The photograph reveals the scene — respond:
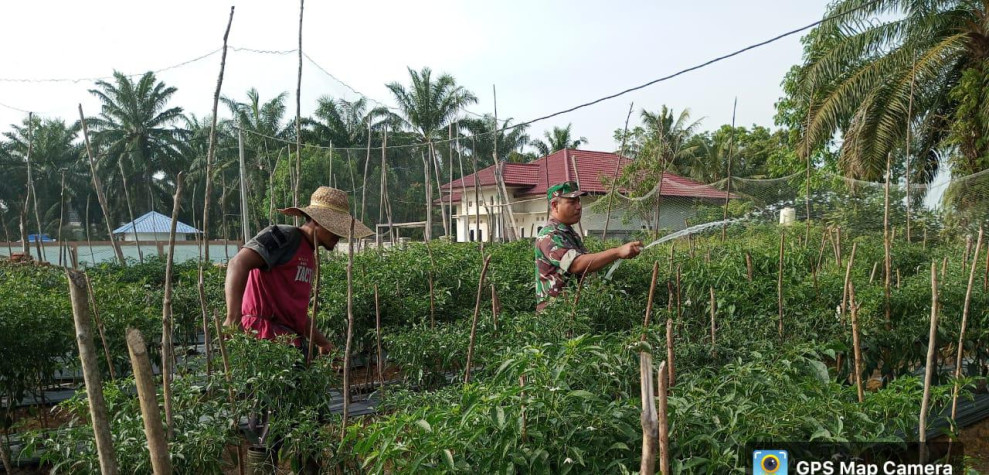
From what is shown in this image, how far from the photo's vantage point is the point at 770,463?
1794 millimetres

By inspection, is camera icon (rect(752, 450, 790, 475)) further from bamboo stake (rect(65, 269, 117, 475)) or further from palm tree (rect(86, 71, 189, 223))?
palm tree (rect(86, 71, 189, 223))

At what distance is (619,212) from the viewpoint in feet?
53.2

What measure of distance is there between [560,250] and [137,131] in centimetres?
3412

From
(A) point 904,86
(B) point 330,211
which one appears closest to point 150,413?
(B) point 330,211

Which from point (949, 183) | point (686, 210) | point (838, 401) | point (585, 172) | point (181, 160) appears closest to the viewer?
point (838, 401)

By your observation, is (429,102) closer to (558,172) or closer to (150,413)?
(558,172)

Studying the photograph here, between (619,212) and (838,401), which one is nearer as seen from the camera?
(838,401)

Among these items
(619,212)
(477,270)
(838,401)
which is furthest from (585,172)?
(838,401)

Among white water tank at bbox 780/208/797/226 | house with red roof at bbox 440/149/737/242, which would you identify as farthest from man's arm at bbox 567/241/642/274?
house with red roof at bbox 440/149/737/242

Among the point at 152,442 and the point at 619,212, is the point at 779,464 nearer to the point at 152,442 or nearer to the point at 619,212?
the point at 152,442

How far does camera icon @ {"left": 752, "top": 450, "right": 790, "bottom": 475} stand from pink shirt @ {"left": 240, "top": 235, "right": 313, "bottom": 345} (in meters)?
2.01

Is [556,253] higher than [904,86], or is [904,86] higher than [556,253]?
[904,86]

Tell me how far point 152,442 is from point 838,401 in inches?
69.2

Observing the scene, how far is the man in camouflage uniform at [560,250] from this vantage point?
3.60 m
